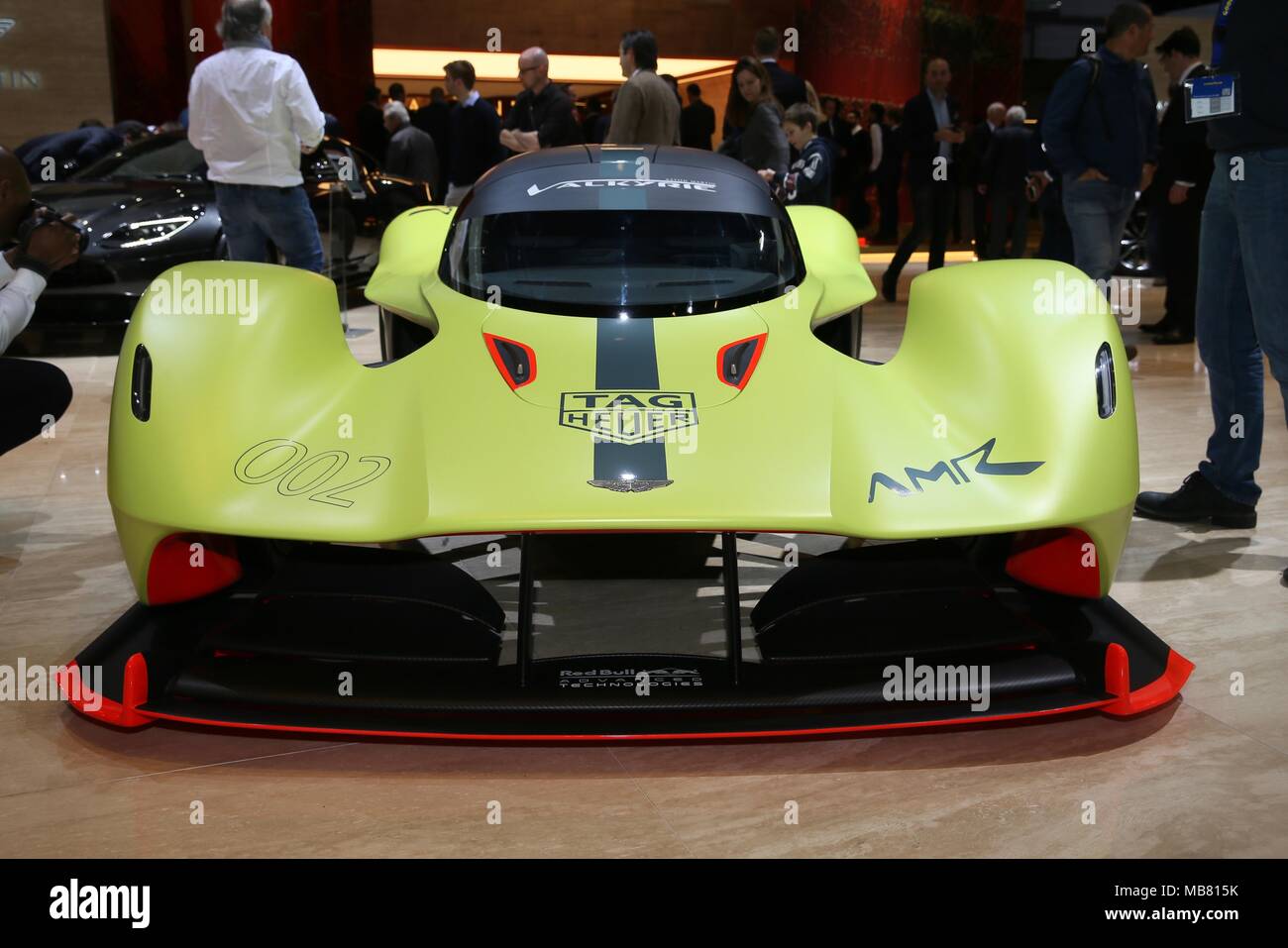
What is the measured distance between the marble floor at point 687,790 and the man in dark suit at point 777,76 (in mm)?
5253

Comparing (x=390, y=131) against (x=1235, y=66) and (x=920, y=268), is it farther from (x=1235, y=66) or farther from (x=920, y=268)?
(x=1235, y=66)

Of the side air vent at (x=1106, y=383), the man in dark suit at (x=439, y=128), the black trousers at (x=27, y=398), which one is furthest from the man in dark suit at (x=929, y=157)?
the black trousers at (x=27, y=398)

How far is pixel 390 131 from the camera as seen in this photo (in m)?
10.4

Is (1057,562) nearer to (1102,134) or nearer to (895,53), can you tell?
(1102,134)

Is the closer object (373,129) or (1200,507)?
(1200,507)

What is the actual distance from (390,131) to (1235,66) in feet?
26.7

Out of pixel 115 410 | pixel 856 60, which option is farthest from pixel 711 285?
pixel 856 60

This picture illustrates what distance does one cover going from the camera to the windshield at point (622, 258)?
301 centimetres

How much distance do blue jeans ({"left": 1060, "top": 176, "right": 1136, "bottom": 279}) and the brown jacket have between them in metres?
1.97

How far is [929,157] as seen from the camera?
27.9 feet

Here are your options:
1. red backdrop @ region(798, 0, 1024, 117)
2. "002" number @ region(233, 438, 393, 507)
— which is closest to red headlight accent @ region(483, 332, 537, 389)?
"002" number @ region(233, 438, 393, 507)

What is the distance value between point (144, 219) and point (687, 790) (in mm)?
5314

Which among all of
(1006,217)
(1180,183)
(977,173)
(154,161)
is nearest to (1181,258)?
(1180,183)

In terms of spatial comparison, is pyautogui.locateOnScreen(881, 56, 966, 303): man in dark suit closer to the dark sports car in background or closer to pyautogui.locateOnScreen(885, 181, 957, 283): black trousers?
pyautogui.locateOnScreen(885, 181, 957, 283): black trousers
